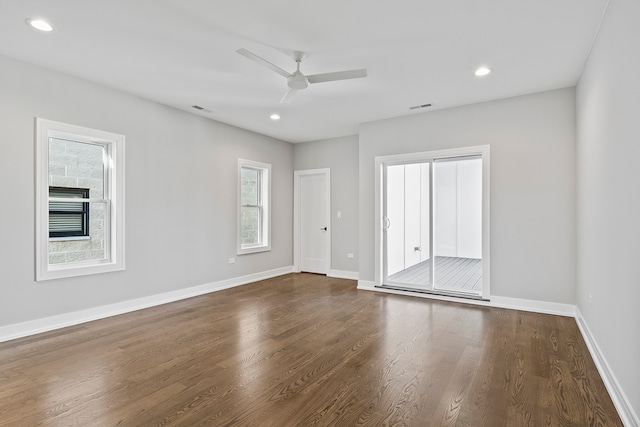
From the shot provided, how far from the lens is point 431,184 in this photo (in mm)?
4996

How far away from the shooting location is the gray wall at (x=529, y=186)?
160 inches

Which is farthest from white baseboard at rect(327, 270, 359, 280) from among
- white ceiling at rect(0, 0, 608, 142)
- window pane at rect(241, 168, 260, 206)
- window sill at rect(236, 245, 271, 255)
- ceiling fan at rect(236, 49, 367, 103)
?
ceiling fan at rect(236, 49, 367, 103)

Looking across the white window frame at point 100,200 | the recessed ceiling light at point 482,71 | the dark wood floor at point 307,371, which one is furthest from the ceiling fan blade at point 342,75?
the white window frame at point 100,200

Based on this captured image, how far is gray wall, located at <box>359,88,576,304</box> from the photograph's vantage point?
4.07 m

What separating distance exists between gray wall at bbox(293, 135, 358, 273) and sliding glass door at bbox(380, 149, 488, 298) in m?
1.00

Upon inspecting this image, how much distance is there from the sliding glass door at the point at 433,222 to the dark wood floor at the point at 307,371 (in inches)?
47.2

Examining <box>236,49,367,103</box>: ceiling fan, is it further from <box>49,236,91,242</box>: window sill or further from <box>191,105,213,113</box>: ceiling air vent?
<box>49,236,91,242</box>: window sill

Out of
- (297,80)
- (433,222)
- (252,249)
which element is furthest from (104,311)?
(433,222)

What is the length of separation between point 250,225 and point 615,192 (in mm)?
5339

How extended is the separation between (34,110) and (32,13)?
1295mm

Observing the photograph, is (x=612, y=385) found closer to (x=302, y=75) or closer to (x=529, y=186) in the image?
(x=529, y=186)

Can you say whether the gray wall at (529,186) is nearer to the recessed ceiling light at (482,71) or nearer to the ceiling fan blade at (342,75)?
the recessed ceiling light at (482,71)

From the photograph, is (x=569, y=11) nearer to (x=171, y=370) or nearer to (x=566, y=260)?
(x=566, y=260)

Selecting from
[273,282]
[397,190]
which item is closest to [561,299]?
[397,190]
